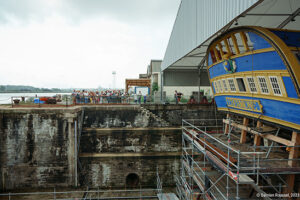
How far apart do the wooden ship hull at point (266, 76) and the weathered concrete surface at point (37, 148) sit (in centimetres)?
1000

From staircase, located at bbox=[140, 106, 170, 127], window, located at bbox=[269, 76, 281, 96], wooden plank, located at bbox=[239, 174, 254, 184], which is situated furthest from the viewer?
staircase, located at bbox=[140, 106, 170, 127]

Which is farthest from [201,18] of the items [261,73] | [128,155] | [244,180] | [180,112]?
[128,155]

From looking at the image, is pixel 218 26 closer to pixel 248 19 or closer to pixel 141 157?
pixel 248 19

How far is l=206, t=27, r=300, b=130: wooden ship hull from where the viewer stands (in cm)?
555

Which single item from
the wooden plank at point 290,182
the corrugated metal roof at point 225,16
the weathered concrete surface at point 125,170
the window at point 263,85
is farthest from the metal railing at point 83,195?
the corrugated metal roof at point 225,16

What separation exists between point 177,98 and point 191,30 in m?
5.50

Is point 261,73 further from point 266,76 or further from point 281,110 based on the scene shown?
point 281,110

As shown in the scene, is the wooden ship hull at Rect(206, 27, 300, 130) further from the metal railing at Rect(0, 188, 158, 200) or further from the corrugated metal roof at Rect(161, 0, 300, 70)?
the metal railing at Rect(0, 188, 158, 200)

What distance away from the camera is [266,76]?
21.0 feet

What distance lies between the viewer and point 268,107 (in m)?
6.66

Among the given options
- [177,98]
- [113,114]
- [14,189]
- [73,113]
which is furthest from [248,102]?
[14,189]

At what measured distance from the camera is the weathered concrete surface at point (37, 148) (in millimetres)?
12461

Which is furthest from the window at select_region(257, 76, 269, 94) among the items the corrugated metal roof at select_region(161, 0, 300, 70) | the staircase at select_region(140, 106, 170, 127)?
the staircase at select_region(140, 106, 170, 127)

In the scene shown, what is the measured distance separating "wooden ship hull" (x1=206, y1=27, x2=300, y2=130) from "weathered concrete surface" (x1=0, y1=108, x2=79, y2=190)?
10000mm
